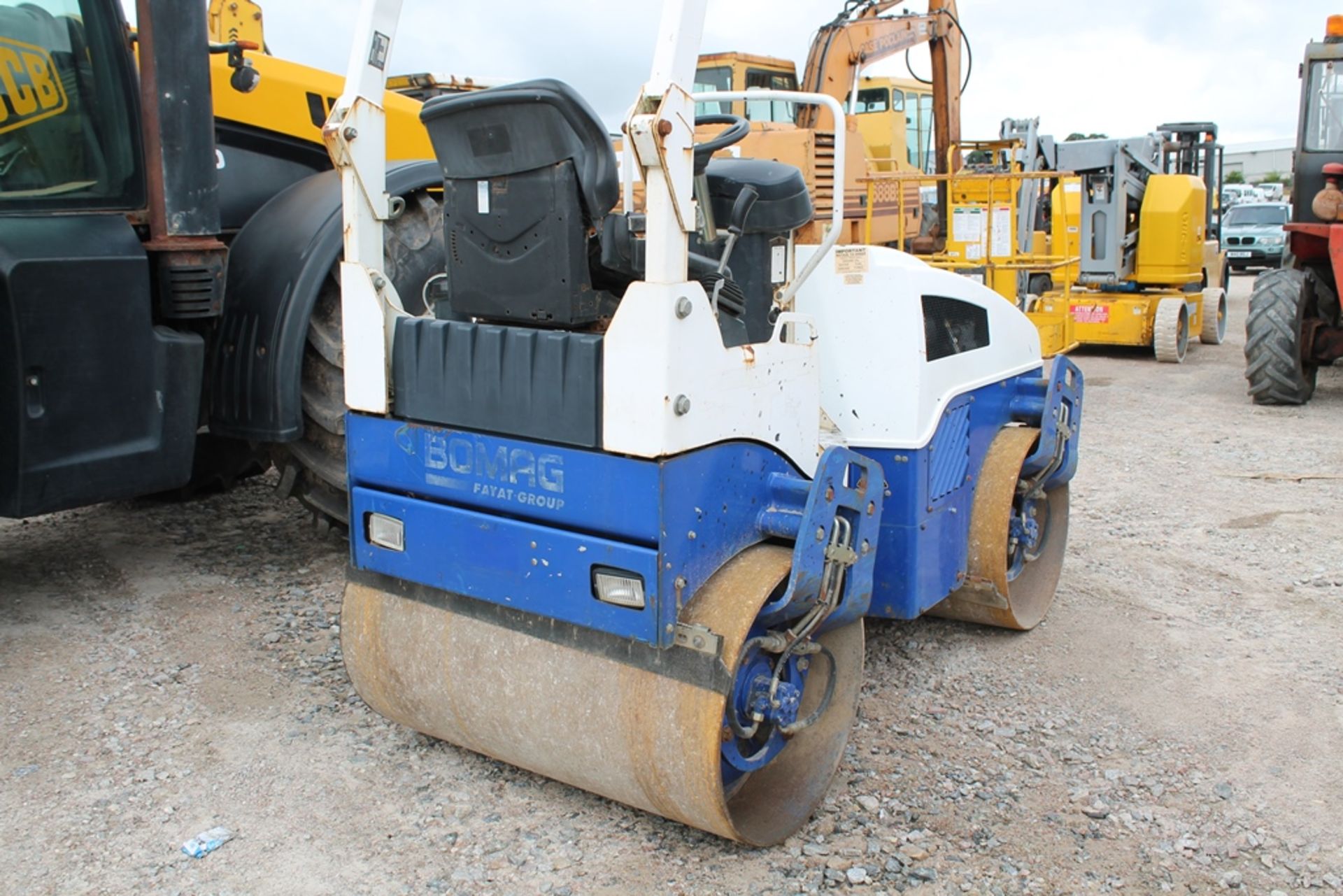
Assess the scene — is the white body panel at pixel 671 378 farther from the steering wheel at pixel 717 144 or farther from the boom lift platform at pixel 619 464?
the steering wheel at pixel 717 144

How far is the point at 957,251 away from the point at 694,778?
889 centimetres

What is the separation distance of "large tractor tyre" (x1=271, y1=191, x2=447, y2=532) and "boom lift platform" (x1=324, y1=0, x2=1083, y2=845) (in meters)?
0.89

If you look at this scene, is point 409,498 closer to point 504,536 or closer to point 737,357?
point 504,536

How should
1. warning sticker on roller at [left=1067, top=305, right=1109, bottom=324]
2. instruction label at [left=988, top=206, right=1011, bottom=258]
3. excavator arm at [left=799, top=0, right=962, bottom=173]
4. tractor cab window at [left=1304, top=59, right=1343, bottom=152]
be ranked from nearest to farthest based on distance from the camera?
tractor cab window at [left=1304, top=59, right=1343, bottom=152] → instruction label at [left=988, top=206, right=1011, bottom=258] → warning sticker on roller at [left=1067, top=305, right=1109, bottom=324] → excavator arm at [left=799, top=0, right=962, bottom=173]

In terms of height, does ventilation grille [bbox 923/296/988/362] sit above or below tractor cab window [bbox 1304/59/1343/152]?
below

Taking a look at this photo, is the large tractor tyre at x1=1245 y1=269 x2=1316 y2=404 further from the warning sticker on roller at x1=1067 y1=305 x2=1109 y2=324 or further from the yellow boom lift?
the warning sticker on roller at x1=1067 y1=305 x2=1109 y2=324

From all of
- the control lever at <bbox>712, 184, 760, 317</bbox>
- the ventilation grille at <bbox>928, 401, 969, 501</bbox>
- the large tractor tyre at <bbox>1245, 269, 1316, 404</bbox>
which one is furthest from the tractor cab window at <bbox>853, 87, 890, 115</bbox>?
the control lever at <bbox>712, 184, 760, 317</bbox>

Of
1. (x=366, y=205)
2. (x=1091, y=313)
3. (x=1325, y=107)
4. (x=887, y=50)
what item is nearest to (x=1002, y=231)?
(x=1091, y=313)

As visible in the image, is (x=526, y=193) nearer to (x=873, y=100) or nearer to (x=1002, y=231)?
(x=1002, y=231)

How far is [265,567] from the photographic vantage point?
502 cm

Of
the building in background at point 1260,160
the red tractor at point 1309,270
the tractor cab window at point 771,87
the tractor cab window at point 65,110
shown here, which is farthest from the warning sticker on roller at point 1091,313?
the building in background at point 1260,160

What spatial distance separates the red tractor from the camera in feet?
28.9

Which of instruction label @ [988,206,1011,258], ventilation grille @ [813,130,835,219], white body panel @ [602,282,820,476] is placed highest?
ventilation grille @ [813,130,835,219]

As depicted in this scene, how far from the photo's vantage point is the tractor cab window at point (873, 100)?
18281 millimetres
